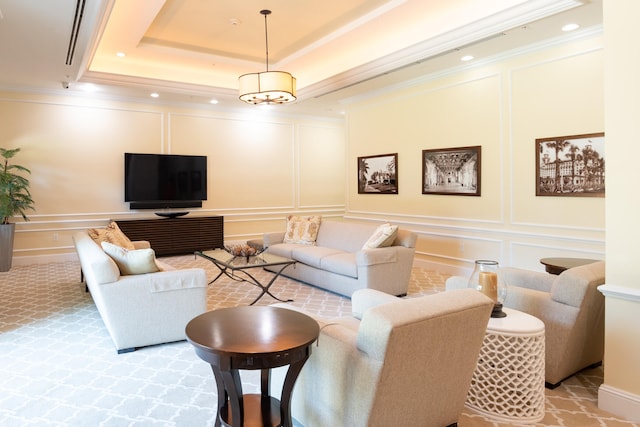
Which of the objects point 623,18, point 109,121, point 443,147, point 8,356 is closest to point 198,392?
point 8,356

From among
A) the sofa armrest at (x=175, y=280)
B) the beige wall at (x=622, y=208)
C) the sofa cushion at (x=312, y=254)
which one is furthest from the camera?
the sofa cushion at (x=312, y=254)


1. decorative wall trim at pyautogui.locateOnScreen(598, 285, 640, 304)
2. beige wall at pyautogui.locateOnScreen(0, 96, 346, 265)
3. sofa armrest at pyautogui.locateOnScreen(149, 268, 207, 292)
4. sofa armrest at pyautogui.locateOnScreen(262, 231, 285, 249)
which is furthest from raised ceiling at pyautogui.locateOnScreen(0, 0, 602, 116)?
decorative wall trim at pyautogui.locateOnScreen(598, 285, 640, 304)

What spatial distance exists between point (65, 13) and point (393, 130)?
192 inches

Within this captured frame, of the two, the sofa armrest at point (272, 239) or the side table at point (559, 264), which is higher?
the sofa armrest at point (272, 239)

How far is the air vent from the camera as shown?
12.4 feet

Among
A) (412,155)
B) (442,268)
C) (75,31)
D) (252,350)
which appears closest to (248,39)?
(75,31)

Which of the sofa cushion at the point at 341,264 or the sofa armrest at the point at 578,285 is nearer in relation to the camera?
the sofa armrest at the point at 578,285

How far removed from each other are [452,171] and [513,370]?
4163 mm

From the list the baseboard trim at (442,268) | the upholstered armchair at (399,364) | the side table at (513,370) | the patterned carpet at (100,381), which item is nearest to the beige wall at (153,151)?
the patterned carpet at (100,381)

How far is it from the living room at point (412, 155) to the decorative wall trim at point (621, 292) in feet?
0.05

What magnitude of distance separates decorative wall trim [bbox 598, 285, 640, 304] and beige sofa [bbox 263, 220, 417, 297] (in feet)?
8.33

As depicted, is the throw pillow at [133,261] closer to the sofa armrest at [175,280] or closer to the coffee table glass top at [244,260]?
the sofa armrest at [175,280]

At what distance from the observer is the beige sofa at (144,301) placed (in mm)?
3342

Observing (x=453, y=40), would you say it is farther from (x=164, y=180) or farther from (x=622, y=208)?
(x=164, y=180)
